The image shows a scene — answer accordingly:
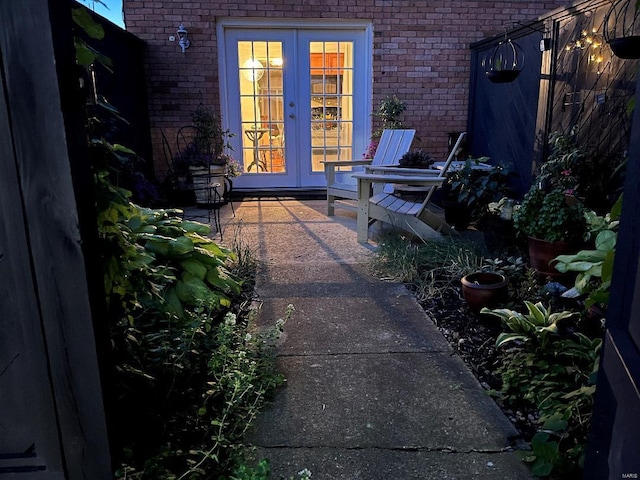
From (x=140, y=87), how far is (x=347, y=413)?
5159mm

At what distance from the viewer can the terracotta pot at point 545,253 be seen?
2787 mm

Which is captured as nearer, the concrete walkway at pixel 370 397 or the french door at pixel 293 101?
the concrete walkway at pixel 370 397

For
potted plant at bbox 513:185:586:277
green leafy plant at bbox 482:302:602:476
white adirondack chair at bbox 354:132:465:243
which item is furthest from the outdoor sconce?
green leafy plant at bbox 482:302:602:476

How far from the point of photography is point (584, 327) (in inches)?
86.8

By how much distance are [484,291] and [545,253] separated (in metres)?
0.64

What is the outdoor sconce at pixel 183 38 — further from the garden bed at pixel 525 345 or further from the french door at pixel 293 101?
the garden bed at pixel 525 345

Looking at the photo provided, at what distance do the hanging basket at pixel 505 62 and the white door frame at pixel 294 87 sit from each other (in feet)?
4.62

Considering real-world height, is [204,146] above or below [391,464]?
above

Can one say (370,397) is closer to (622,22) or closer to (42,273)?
(42,273)

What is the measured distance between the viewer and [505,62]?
5.01m

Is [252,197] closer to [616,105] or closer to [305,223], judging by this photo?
[305,223]

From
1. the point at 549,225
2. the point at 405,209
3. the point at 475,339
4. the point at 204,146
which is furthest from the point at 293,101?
the point at 475,339

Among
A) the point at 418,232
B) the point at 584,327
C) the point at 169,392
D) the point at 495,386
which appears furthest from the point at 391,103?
the point at 169,392

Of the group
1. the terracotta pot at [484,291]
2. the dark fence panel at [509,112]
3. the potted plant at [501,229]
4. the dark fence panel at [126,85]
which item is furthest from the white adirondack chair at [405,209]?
the dark fence panel at [126,85]
